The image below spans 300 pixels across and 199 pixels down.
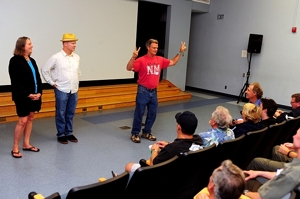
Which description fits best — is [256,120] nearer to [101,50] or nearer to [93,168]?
[93,168]

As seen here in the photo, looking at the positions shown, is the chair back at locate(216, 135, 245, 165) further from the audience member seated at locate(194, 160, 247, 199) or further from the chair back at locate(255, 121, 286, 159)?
the audience member seated at locate(194, 160, 247, 199)

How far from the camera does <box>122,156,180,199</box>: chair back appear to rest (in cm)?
178

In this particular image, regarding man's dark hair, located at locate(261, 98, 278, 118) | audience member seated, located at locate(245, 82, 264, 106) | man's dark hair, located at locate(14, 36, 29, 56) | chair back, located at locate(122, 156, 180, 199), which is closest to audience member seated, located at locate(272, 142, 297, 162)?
man's dark hair, located at locate(261, 98, 278, 118)

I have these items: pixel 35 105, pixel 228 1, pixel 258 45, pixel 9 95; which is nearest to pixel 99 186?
pixel 35 105

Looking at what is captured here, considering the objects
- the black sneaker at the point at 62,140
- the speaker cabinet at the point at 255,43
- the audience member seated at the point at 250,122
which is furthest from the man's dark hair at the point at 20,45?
the speaker cabinet at the point at 255,43

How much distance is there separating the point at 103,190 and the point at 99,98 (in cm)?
503

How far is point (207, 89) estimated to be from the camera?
945 centimetres

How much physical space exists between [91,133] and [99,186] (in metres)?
3.21

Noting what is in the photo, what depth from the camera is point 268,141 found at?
119 inches

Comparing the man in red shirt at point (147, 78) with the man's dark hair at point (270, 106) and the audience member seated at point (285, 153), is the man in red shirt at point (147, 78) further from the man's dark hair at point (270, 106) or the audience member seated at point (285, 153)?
the audience member seated at point (285, 153)

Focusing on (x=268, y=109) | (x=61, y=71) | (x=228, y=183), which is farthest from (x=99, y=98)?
(x=228, y=183)

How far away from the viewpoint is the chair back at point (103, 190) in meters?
1.47

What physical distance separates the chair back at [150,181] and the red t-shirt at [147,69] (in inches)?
91.7

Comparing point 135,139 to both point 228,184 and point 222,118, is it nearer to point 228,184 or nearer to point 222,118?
point 222,118
